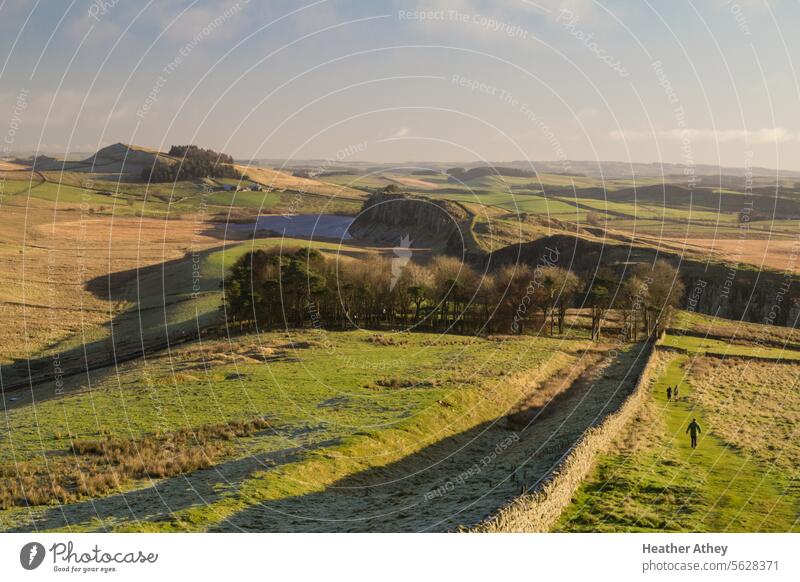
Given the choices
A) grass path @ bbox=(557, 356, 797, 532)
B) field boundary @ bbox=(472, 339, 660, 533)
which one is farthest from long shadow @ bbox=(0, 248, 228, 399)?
grass path @ bbox=(557, 356, 797, 532)

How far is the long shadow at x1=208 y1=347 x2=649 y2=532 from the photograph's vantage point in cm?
2606

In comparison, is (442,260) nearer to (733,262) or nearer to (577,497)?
(733,262)

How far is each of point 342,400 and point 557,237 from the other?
10393cm

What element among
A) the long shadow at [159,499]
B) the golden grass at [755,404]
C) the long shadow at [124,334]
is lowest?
the long shadow at [124,334]

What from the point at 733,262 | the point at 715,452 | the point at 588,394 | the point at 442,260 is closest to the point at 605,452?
the point at 715,452

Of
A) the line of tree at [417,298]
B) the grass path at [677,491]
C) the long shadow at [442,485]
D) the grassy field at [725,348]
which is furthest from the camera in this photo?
the line of tree at [417,298]

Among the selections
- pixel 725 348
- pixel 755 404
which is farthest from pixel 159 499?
pixel 725 348

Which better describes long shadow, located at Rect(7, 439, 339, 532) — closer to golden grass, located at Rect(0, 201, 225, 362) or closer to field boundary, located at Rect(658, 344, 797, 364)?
golden grass, located at Rect(0, 201, 225, 362)

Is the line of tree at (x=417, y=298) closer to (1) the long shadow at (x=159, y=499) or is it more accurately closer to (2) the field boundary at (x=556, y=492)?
(2) the field boundary at (x=556, y=492)

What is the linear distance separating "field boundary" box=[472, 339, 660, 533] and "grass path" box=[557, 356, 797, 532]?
1.83 feet

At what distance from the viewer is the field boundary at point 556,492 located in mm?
23375

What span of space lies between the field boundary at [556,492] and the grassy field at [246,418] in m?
9.00

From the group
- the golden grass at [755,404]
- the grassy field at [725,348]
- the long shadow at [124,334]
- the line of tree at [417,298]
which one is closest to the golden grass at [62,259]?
the long shadow at [124,334]

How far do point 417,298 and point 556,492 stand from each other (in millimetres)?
56379
